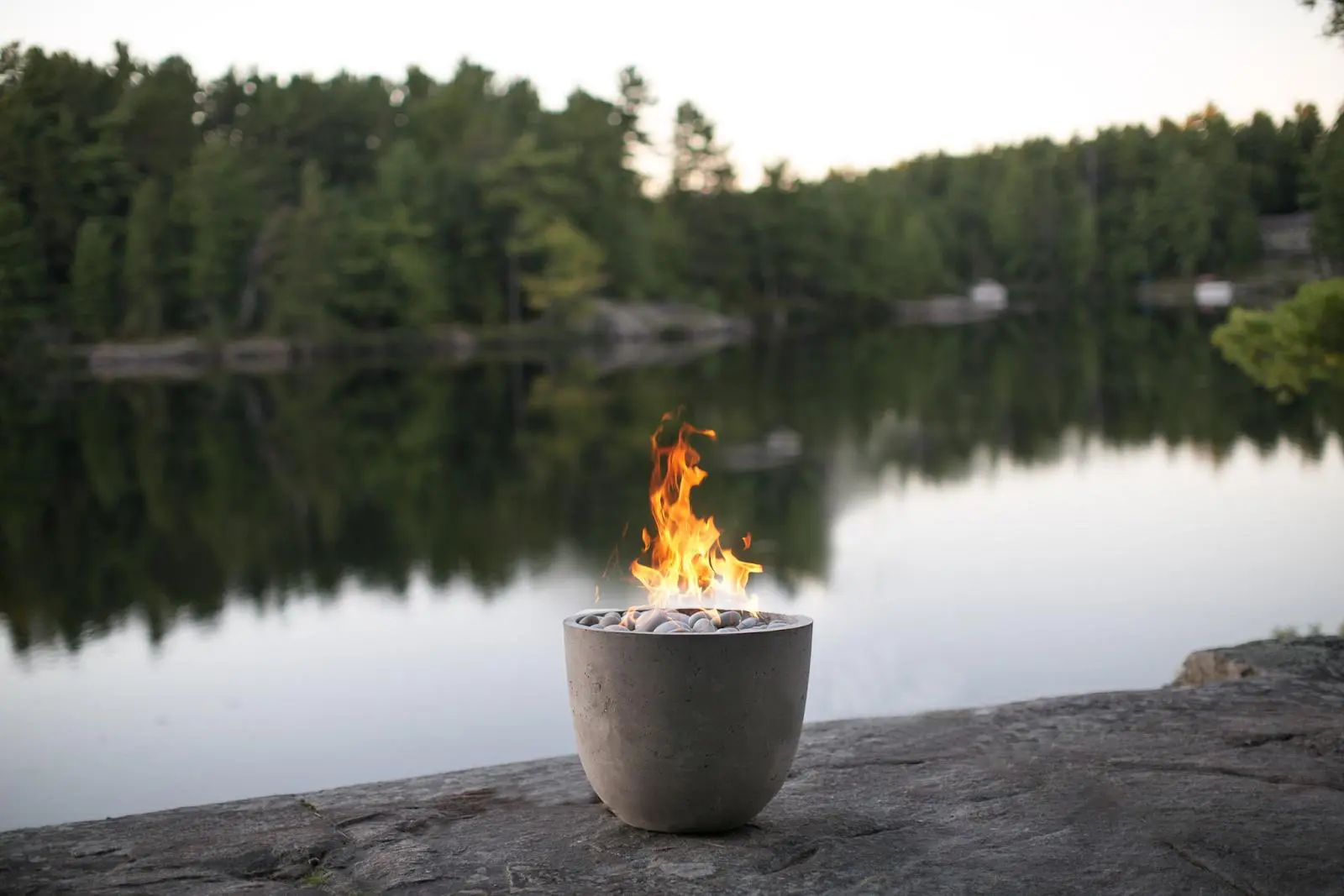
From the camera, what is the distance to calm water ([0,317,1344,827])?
31.0ft

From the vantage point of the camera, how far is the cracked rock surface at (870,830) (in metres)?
3.82

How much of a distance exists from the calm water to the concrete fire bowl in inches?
173

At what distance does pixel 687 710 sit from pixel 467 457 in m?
19.8

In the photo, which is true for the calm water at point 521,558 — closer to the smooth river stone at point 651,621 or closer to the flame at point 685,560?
the flame at point 685,560

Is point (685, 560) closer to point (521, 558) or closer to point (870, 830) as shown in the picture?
point (870, 830)

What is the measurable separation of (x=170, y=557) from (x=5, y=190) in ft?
115

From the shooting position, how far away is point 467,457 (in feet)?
76.8

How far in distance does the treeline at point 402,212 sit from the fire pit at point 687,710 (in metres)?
17.8

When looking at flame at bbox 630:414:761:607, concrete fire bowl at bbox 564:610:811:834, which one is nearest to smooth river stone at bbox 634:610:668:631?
concrete fire bowl at bbox 564:610:811:834

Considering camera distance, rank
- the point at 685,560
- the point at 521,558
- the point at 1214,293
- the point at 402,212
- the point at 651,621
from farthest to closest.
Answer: the point at 1214,293 → the point at 402,212 → the point at 521,558 → the point at 685,560 → the point at 651,621

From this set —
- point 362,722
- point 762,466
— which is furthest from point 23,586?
point 762,466

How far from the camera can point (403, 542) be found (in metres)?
15.9

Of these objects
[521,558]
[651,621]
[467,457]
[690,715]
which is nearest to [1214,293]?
[467,457]

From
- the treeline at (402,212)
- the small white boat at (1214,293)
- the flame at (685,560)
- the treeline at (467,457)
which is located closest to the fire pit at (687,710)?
the flame at (685,560)
